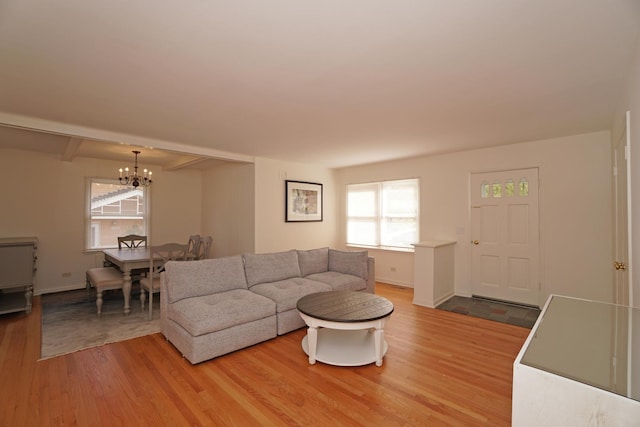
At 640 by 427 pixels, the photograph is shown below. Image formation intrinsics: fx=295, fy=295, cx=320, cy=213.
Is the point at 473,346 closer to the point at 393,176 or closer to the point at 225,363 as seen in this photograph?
the point at 225,363

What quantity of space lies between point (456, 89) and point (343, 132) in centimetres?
155

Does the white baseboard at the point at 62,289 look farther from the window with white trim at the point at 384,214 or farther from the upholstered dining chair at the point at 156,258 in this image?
the window with white trim at the point at 384,214

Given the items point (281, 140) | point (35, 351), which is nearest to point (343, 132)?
point (281, 140)

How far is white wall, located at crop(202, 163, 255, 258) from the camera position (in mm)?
5445

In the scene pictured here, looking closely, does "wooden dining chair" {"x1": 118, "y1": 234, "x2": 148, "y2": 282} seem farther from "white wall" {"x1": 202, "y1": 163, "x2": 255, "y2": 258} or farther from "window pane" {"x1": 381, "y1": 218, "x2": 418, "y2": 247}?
"window pane" {"x1": 381, "y1": 218, "x2": 418, "y2": 247}

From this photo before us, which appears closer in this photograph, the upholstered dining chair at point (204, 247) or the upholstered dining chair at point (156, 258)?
the upholstered dining chair at point (156, 258)

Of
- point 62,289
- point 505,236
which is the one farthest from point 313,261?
point 62,289

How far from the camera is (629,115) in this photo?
6.82 ft

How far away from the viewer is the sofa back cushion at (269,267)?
12.3 feet

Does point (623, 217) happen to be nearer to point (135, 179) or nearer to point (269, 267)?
point (269, 267)

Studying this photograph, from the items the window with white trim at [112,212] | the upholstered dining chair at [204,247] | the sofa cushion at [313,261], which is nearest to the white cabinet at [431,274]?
the sofa cushion at [313,261]

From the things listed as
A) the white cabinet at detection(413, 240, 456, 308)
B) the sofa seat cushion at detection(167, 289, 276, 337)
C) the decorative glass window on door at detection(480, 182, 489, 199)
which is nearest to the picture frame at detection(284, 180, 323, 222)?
the white cabinet at detection(413, 240, 456, 308)

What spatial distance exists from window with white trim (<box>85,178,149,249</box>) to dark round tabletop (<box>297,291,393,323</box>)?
4834 mm

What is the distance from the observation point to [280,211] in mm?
5672
